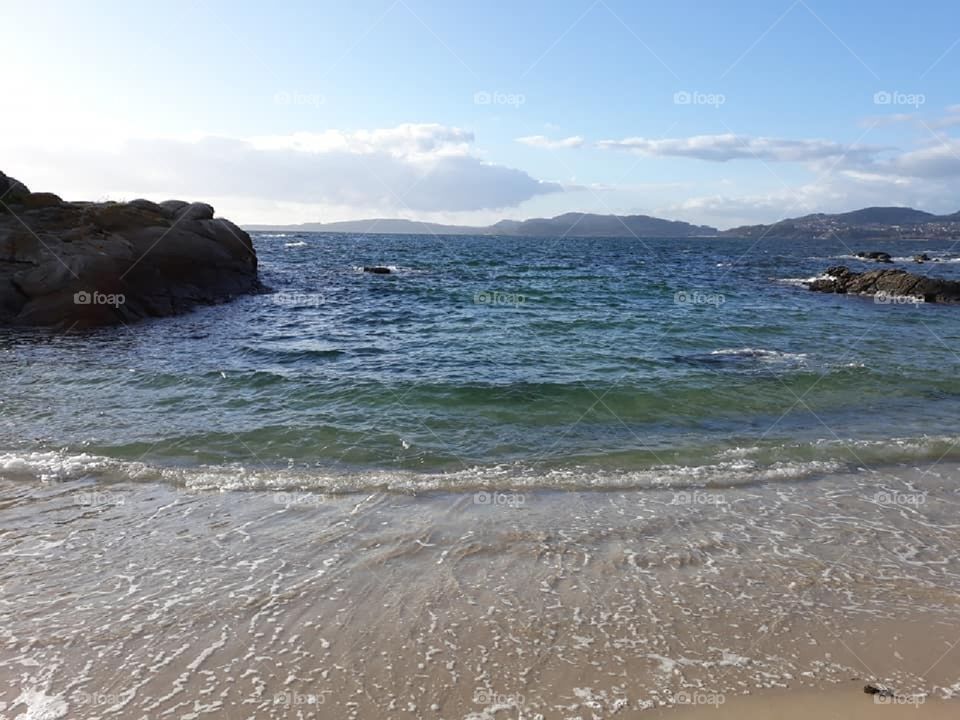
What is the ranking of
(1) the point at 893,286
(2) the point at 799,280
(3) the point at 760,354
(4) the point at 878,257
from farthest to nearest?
(4) the point at 878,257
(2) the point at 799,280
(1) the point at 893,286
(3) the point at 760,354

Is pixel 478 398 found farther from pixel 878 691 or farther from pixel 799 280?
pixel 799 280

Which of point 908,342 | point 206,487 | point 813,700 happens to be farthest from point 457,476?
point 908,342

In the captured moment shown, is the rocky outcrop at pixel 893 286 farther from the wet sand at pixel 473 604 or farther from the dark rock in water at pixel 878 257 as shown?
the dark rock in water at pixel 878 257

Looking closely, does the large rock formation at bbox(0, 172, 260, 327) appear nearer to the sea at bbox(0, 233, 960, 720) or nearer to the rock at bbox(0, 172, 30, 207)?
the rock at bbox(0, 172, 30, 207)

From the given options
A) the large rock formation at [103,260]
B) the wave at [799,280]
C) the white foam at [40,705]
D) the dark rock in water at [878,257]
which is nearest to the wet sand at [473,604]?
the white foam at [40,705]

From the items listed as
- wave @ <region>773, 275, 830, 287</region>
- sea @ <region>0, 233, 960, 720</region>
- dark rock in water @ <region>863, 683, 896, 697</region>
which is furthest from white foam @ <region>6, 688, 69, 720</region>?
wave @ <region>773, 275, 830, 287</region>

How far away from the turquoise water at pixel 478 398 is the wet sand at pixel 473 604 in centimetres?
115

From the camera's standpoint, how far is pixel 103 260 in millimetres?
21797

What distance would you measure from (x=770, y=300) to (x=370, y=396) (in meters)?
27.1

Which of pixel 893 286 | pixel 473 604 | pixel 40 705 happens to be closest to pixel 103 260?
pixel 40 705

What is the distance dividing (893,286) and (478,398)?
1299 inches

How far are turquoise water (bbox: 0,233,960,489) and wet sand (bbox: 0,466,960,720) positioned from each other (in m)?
1.15

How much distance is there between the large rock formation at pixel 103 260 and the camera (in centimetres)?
2064

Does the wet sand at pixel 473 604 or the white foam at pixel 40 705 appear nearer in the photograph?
the white foam at pixel 40 705
